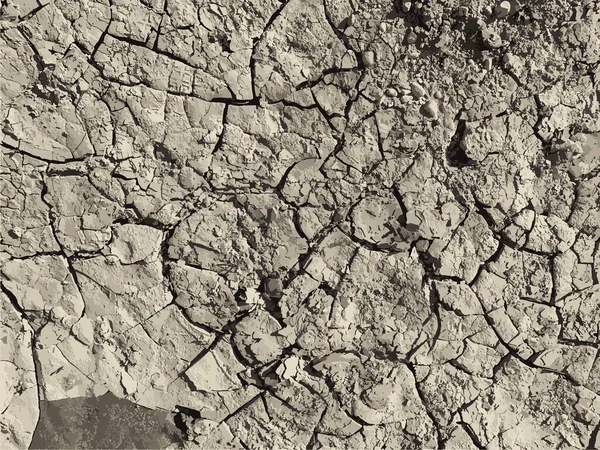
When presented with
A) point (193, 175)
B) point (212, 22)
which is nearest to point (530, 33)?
point (212, 22)

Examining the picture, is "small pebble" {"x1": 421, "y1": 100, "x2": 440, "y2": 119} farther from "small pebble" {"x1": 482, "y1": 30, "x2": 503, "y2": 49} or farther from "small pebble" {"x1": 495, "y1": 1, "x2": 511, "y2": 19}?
"small pebble" {"x1": 495, "y1": 1, "x2": 511, "y2": 19}

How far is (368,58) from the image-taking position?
1996 mm

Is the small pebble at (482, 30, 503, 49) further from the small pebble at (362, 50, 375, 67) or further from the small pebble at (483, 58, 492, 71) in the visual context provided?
the small pebble at (362, 50, 375, 67)

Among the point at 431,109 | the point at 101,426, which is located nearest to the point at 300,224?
the point at 431,109

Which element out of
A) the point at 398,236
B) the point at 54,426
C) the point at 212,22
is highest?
the point at 212,22

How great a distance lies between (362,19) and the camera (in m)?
2.00

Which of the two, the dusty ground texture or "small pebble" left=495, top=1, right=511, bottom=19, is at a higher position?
"small pebble" left=495, top=1, right=511, bottom=19

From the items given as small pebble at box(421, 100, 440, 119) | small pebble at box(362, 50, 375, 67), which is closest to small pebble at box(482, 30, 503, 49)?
small pebble at box(421, 100, 440, 119)

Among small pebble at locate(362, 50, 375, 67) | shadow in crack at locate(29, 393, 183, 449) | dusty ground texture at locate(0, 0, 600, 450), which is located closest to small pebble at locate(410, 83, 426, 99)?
dusty ground texture at locate(0, 0, 600, 450)

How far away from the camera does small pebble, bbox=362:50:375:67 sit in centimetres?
200

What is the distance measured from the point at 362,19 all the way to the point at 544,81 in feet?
2.42

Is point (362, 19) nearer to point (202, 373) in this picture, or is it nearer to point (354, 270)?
point (354, 270)

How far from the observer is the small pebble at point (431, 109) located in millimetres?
2002

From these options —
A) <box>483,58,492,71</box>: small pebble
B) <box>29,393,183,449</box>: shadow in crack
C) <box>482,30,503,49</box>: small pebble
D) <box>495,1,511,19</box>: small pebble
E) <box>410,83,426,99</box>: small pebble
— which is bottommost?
<box>29,393,183,449</box>: shadow in crack
